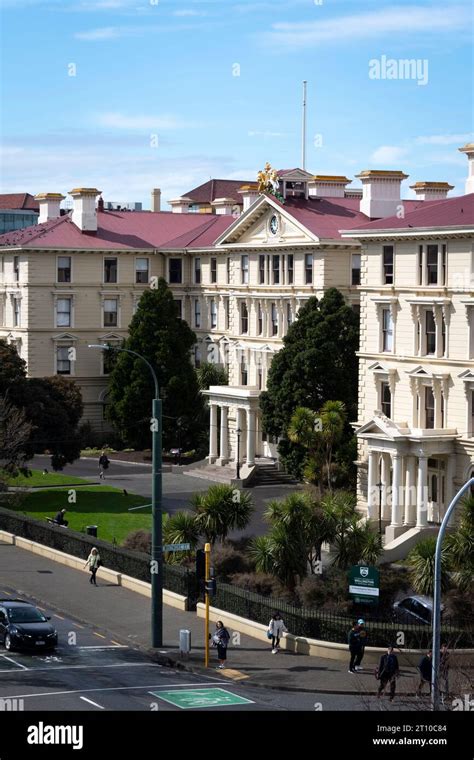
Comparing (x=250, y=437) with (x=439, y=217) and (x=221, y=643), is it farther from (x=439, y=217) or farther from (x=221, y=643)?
(x=221, y=643)

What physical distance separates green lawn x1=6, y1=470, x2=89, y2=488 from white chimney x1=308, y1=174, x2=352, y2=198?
23032 mm

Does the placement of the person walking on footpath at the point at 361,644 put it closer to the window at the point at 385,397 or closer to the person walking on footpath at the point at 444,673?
the person walking on footpath at the point at 444,673

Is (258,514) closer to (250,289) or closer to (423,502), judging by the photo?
(423,502)

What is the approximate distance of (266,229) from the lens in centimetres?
8556

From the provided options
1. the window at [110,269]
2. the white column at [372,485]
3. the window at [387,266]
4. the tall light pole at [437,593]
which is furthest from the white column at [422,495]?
the window at [110,269]

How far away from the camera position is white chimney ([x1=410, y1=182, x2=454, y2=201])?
8400 centimetres

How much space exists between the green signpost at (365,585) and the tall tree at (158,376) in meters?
43.8

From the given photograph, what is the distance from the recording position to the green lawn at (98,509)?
6494cm

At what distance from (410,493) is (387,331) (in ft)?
25.3

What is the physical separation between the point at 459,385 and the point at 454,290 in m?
3.66

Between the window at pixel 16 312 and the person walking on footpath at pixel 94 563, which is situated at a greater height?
the window at pixel 16 312

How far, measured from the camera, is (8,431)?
6869 cm

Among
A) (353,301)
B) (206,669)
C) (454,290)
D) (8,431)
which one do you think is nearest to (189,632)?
(206,669)

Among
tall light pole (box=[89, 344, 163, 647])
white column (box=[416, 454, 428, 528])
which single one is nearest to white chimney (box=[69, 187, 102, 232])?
white column (box=[416, 454, 428, 528])
